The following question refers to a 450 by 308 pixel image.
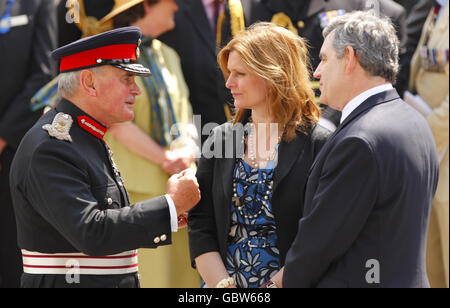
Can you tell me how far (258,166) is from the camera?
3.56 m

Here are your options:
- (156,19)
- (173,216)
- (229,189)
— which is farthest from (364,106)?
(156,19)

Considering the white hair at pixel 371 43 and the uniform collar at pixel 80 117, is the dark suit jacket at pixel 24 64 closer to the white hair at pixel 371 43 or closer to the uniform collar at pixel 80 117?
the uniform collar at pixel 80 117

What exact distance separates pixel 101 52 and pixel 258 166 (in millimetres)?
909

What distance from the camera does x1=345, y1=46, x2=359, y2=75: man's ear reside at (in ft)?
9.88

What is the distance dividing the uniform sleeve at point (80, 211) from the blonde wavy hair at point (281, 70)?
2.55ft

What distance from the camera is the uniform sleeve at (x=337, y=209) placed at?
2.81 metres

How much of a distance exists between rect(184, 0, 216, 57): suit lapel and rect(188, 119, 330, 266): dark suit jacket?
2.25 m

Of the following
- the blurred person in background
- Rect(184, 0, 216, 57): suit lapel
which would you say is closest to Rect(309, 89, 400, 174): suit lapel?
the blurred person in background

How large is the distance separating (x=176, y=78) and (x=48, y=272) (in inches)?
91.1

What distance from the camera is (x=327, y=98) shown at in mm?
3162

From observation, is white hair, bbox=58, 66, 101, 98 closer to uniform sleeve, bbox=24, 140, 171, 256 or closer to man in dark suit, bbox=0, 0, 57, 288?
uniform sleeve, bbox=24, 140, 171, 256

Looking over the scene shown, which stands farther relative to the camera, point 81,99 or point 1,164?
point 1,164

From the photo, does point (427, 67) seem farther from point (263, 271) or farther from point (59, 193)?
point (59, 193)

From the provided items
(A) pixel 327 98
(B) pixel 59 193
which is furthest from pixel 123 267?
(A) pixel 327 98
